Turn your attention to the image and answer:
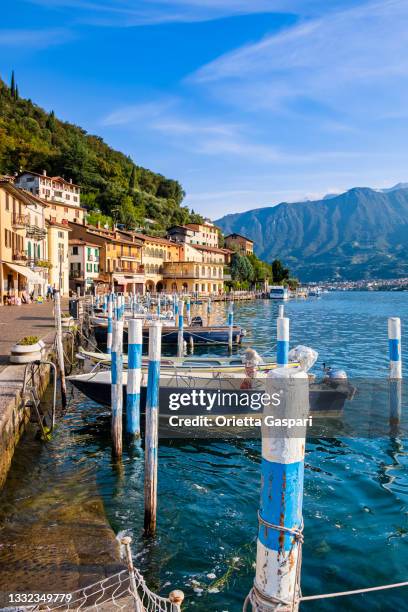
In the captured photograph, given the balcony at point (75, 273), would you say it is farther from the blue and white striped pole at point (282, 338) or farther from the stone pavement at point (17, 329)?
the blue and white striped pole at point (282, 338)

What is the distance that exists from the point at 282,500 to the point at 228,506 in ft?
19.0

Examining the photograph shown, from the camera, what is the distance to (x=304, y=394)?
3818 millimetres

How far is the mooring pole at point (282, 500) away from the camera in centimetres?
373

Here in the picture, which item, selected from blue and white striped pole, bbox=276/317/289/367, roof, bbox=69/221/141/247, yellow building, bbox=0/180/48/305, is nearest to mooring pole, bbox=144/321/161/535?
blue and white striped pole, bbox=276/317/289/367

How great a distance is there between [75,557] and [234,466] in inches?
205

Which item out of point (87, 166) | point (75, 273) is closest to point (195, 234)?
point (87, 166)

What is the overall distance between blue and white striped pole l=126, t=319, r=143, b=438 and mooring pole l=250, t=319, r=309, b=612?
8.30 m

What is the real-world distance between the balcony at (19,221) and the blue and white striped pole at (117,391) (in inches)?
1423

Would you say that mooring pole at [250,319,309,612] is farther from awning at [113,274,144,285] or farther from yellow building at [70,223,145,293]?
awning at [113,274,144,285]

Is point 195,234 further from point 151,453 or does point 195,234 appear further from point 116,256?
point 151,453

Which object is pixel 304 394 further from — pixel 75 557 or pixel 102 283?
Result: pixel 102 283

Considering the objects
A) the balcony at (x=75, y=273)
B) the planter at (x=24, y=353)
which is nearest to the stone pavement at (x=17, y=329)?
the planter at (x=24, y=353)

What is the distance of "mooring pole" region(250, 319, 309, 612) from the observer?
3732 mm

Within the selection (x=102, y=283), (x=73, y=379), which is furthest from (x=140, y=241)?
(x=73, y=379)
